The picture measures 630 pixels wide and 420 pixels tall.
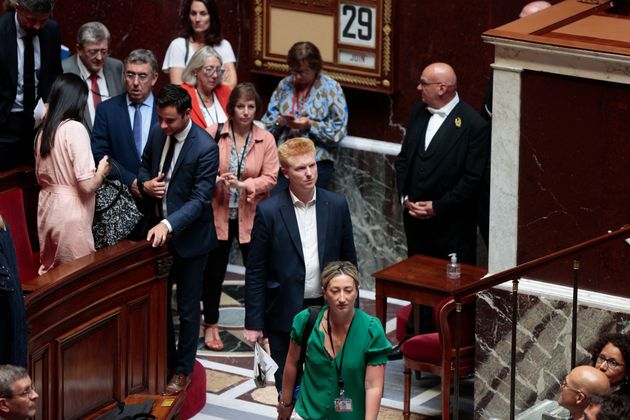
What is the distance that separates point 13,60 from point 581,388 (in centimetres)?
454

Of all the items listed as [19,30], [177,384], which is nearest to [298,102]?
[19,30]

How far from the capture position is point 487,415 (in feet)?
27.1

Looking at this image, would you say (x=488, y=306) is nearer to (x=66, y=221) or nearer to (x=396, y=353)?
(x=396, y=353)

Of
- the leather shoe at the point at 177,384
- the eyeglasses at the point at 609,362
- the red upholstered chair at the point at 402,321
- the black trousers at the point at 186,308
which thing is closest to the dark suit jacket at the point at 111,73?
the black trousers at the point at 186,308

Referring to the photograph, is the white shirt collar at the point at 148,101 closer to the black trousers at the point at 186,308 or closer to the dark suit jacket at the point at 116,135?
the dark suit jacket at the point at 116,135

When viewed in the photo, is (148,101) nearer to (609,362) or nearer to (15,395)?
(15,395)

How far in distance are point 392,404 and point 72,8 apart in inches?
187

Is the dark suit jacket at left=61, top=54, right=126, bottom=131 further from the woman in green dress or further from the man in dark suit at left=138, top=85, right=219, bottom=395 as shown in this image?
the woman in green dress

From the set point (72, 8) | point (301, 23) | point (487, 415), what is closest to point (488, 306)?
point (487, 415)

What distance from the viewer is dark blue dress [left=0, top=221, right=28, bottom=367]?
6.91m

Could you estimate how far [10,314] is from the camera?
273 inches

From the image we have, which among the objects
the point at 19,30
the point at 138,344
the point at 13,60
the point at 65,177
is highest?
the point at 19,30

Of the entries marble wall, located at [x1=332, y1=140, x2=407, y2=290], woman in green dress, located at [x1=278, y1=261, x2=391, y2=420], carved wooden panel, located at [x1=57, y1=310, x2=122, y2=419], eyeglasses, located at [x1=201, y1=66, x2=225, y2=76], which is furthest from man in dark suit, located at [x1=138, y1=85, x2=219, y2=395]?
marble wall, located at [x1=332, y1=140, x2=407, y2=290]

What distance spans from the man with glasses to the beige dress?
6.88 ft
